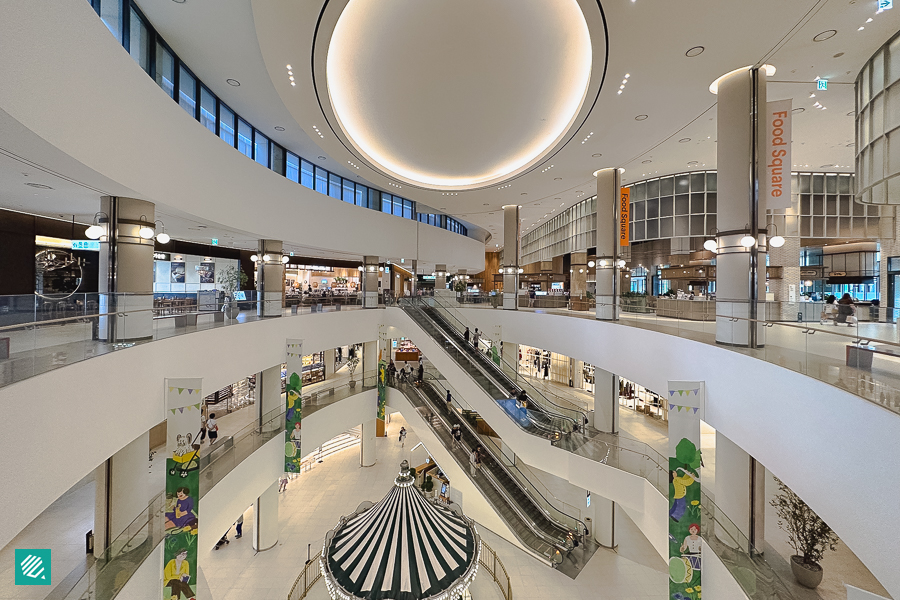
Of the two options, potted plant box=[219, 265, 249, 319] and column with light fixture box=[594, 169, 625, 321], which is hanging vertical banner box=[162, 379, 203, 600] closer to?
column with light fixture box=[594, 169, 625, 321]

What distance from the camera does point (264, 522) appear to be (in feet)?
43.4

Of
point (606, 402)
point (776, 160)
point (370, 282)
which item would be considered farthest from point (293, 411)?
point (776, 160)

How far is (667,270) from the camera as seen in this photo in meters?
22.3

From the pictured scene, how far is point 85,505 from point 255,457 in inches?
177

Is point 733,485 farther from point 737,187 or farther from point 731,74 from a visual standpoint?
point 731,74

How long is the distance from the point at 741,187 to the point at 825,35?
8.99ft

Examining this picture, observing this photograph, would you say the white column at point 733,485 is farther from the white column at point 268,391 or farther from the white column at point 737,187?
the white column at point 268,391

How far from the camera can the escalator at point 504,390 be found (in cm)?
1272

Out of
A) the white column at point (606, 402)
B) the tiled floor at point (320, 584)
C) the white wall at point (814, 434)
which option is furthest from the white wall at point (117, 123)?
the white column at point (606, 402)

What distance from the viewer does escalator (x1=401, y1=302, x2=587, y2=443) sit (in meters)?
12.7

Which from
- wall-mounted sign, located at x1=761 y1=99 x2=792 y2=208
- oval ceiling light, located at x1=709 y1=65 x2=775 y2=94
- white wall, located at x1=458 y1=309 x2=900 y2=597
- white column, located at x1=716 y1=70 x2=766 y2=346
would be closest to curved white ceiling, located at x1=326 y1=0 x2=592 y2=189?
oval ceiling light, located at x1=709 y1=65 x2=775 y2=94

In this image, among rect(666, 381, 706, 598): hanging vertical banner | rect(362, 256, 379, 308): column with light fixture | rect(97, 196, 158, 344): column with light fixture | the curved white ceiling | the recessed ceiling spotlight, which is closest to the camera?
rect(97, 196, 158, 344): column with light fixture

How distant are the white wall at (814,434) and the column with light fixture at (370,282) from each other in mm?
12952

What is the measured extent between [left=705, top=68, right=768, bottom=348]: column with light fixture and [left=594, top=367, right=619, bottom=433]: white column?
6692 millimetres
